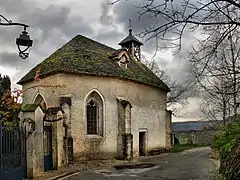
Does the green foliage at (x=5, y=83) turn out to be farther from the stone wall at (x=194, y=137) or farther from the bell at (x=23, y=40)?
the stone wall at (x=194, y=137)

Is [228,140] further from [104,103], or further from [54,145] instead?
[104,103]

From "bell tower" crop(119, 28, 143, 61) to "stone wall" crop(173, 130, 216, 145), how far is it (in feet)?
50.4

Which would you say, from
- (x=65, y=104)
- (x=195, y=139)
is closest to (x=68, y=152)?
(x=65, y=104)

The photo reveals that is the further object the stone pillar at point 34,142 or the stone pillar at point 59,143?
the stone pillar at point 59,143

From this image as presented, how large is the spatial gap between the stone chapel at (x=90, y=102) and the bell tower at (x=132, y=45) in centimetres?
765

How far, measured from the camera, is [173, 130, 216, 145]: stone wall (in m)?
46.8

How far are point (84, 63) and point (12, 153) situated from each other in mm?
11606

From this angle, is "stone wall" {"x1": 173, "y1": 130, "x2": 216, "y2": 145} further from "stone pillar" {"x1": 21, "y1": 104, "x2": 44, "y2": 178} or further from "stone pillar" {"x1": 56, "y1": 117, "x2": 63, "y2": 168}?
"stone pillar" {"x1": 21, "y1": 104, "x2": 44, "y2": 178}

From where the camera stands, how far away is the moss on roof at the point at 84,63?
78.9 feet

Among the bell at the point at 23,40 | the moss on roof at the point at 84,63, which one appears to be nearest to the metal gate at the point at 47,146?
the moss on roof at the point at 84,63

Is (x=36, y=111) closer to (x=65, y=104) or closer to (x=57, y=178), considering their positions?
(x=57, y=178)

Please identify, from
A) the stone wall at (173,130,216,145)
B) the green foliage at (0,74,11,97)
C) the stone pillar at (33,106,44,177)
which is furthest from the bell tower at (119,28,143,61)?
the stone pillar at (33,106,44,177)

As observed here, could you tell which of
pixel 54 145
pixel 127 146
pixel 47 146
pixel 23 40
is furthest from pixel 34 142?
pixel 127 146

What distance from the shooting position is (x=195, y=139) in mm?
48344
